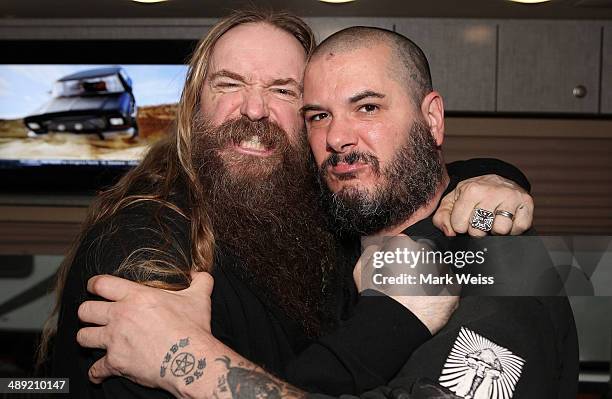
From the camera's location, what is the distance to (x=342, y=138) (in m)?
1.07

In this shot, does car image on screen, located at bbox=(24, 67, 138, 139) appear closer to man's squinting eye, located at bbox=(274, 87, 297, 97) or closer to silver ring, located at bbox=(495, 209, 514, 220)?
man's squinting eye, located at bbox=(274, 87, 297, 97)

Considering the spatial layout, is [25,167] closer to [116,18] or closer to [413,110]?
[116,18]

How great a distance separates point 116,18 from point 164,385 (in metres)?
2.68

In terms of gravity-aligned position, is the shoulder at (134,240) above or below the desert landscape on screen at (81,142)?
below

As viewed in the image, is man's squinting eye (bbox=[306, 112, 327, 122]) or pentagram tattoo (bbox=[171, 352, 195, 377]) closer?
pentagram tattoo (bbox=[171, 352, 195, 377])

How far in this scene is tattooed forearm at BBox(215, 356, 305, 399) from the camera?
0.86 m

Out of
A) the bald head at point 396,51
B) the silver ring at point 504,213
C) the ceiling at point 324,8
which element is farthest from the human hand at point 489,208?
the ceiling at point 324,8

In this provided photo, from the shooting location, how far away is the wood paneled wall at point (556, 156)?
3.28 metres

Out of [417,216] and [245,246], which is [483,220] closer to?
[417,216]

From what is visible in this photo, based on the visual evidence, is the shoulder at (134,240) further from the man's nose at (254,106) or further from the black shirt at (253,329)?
the man's nose at (254,106)

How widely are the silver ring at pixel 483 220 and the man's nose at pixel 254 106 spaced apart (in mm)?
424

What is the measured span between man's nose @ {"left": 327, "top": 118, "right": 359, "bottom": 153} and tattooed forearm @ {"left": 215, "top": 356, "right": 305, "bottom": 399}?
14.2 inches

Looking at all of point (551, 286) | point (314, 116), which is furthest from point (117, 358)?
point (551, 286)

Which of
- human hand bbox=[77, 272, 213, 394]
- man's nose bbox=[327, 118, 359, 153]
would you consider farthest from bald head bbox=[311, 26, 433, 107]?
human hand bbox=[77, 272, 213, 394]
